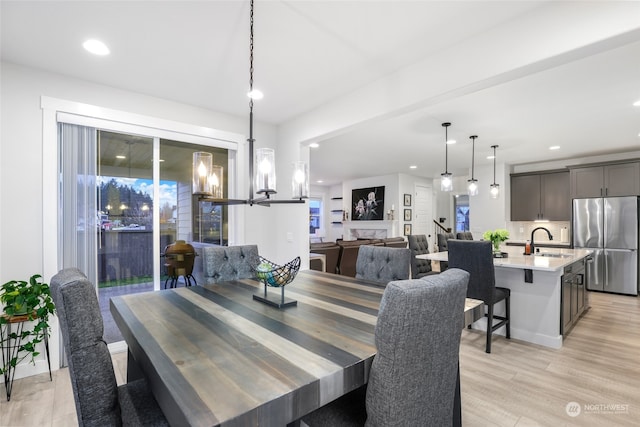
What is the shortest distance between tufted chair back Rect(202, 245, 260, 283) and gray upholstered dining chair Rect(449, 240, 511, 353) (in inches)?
80.9

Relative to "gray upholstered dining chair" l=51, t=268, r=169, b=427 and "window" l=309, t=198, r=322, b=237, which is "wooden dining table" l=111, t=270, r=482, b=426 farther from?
"window" l=309, t=198, r=322, b=237

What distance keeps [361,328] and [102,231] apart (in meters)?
2.87

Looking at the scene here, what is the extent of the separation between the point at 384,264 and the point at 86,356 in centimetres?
198

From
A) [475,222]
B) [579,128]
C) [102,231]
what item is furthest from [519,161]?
[102,231]

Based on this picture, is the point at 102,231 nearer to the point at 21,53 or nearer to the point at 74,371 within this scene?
the point at 21,53

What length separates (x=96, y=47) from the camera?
7.56 feet

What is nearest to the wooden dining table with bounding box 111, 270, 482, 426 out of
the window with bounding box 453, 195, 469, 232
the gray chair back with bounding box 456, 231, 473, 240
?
the gray chair back with bounding box 456, 231, 473, 240

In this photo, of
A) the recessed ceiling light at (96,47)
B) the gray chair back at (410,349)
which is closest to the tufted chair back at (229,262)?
the recessed ceiling light at (96,47)

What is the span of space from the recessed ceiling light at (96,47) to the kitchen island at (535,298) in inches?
157

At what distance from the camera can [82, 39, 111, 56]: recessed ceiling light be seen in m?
2.24

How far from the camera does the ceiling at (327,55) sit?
190cm

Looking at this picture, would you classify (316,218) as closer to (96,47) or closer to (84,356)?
(96,47)

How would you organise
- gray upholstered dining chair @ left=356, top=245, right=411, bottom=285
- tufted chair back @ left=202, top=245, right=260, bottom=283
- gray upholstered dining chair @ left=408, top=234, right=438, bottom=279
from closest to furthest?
gray upholstered dining chair @ left=356, top=245, right=411, bottom=285 < tufted chair back @ left=202, top=245, right=260, bottom=283 < gray upholstered dining chair @ left=408, top=234, right=438, bottom=279

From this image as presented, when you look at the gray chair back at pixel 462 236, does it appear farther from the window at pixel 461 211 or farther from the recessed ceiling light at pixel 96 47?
the window at pixel 461 211
